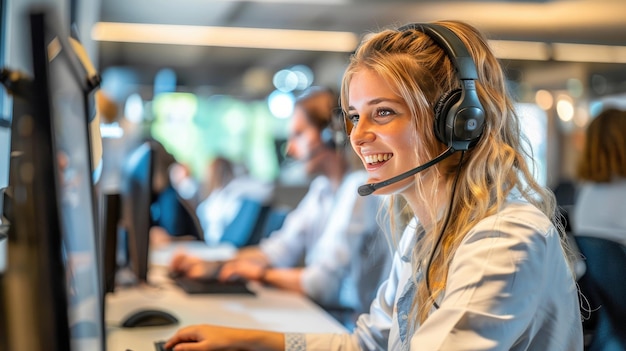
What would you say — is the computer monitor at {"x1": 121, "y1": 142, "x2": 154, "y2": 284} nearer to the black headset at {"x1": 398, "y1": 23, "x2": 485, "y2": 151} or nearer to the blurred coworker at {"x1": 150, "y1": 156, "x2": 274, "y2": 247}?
the blurred coworker at {"x1": 150, "y1": 156, "x2": 274, "y2": 247}

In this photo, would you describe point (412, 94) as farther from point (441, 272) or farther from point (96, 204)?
point (96, 204)

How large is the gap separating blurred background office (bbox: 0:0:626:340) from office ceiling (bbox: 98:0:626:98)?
12mm

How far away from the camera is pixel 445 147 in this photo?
3.35ft

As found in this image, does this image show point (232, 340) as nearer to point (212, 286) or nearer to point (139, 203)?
point (139, 203)

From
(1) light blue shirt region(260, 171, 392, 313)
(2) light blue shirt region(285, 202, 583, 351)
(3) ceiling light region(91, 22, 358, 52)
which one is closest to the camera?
(2) light blue shirt region(285, 202, 583, 351)

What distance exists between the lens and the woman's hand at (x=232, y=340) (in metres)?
1.21

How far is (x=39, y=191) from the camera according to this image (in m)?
0.48

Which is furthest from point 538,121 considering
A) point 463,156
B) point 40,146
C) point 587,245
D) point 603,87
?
point 40,146

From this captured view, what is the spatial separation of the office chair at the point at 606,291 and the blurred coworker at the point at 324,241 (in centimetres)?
81

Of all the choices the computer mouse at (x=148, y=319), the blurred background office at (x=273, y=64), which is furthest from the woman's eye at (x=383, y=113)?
the blurred background office at (x=273, y=64)

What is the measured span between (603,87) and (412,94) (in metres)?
6.77

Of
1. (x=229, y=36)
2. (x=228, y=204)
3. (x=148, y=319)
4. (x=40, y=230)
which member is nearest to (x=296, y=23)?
(x=229, y=36)

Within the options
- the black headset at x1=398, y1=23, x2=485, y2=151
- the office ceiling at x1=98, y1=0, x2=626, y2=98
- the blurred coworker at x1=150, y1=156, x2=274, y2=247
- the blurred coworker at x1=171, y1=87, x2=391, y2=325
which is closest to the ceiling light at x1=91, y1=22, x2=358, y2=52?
the office ceiling at x1=98, y1=0, x2=626, y2=98

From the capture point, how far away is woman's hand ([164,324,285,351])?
1207mm
